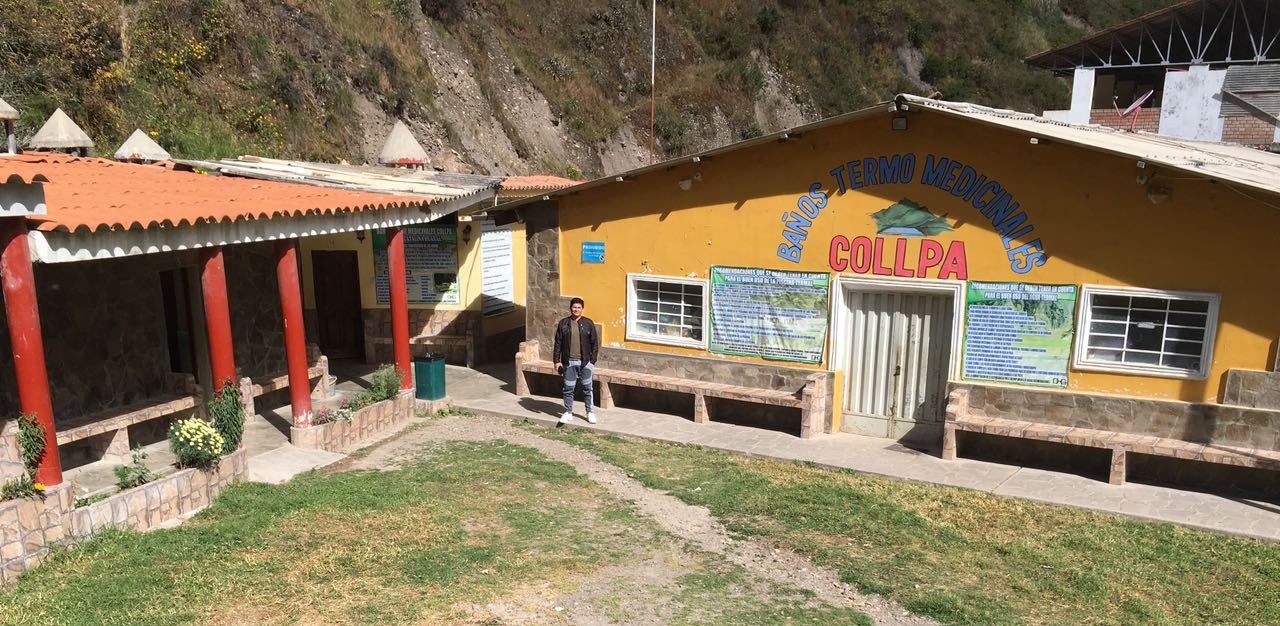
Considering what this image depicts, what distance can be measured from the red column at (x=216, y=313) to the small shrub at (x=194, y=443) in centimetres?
69

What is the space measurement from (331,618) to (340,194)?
6.50 m

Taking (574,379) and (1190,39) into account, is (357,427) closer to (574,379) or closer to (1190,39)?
(574,379)

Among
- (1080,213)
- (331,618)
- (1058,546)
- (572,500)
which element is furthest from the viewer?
(1080,213)

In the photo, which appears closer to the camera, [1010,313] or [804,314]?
[1010,313]

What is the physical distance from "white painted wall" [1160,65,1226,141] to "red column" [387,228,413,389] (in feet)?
82.3

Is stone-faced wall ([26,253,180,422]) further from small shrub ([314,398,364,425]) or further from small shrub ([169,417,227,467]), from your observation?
small shrub ([169,417,227,467])

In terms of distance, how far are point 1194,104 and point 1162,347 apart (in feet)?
72.3

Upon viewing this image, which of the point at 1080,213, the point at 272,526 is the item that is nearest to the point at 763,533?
the point at 272,526

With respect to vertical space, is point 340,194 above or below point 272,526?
above

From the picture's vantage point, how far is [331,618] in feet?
20.8

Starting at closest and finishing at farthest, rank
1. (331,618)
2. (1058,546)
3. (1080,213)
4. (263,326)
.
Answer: (331,618) < (1058,546) < (1080,213) < (263,326)

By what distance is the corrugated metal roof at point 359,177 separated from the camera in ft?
40.3

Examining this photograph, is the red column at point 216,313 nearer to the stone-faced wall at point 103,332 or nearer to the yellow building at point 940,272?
the stone-faced wall at point 103,332

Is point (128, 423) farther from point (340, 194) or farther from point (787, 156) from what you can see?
point (787, 156)
